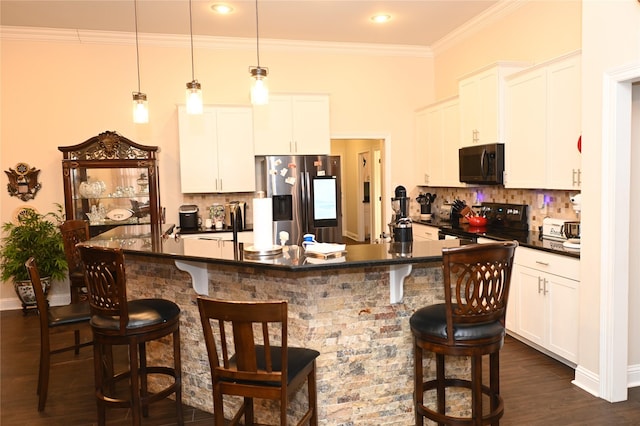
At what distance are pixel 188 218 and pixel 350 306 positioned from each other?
3.66 metres

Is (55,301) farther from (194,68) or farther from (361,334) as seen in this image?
(361,334)

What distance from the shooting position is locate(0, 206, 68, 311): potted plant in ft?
17.5

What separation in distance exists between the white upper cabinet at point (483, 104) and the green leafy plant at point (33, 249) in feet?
15.3

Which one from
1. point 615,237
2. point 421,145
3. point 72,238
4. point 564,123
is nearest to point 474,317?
point 615,237

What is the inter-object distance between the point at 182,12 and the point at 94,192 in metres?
2.26

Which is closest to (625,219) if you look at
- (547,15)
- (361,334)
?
(361,334)

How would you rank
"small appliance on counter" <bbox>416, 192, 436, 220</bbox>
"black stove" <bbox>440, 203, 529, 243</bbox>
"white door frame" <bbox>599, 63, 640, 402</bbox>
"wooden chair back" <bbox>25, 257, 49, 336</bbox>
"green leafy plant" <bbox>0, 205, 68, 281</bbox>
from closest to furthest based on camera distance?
"wooden chair back" <bbox>25, 257, 49, 336</bbox> < "white door frame" <bbox>599, 63, 640, 402</bbox> < "black stove" <bbox>440, 203, 529, 243</bbox> < "green leafy plant" <bbox>0, 205, 68, 281</bbox> < "small appliance on counter" <bbox>416, 192, 436, 220</bbox>

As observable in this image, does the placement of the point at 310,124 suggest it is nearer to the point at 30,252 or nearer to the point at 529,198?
the point at 529,198

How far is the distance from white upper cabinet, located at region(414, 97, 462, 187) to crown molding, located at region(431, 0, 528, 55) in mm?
855

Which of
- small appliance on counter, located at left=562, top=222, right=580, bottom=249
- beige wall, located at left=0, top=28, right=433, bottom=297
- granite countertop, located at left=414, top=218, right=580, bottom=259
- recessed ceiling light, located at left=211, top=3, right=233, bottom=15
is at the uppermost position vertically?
recessed ceiling light, located at left=211, top=3, right=233, bottom=15

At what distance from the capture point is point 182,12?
5102mm

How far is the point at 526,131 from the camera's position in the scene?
173 inches

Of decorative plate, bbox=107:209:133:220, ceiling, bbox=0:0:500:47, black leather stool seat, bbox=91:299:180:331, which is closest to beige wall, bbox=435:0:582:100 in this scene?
ceiling, bbox=0:0:500:47

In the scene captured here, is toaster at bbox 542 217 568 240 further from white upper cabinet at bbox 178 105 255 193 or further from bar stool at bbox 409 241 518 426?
white upper cabinet at bbox 178 105 255 193
